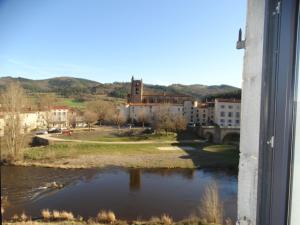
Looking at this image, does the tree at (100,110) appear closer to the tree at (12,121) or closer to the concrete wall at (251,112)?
the tree at (12,121)

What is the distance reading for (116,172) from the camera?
873 cm

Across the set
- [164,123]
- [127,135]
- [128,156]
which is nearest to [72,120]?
[127,135]

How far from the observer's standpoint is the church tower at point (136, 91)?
78.8 ft

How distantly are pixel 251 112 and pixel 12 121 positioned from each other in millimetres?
8935

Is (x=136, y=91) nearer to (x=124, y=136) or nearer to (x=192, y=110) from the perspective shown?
(x=192, y=110)

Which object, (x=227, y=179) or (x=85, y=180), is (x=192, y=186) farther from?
(x=85, y=180)

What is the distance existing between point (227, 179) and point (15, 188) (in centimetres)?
556

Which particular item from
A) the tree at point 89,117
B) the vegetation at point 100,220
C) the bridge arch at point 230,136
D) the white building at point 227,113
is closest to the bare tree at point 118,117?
the tree at point 89,117

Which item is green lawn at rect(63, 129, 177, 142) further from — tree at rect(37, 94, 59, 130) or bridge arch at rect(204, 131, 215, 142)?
tree at rect(37, 94, 59, 130)

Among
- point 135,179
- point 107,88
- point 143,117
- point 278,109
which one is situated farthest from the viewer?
point 107,88

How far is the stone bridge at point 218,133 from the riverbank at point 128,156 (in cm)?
194

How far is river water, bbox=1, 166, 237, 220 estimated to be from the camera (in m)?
5.54

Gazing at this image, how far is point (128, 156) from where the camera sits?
11.0m

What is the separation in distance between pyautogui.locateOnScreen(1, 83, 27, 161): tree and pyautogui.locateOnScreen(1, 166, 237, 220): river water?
694 mm
